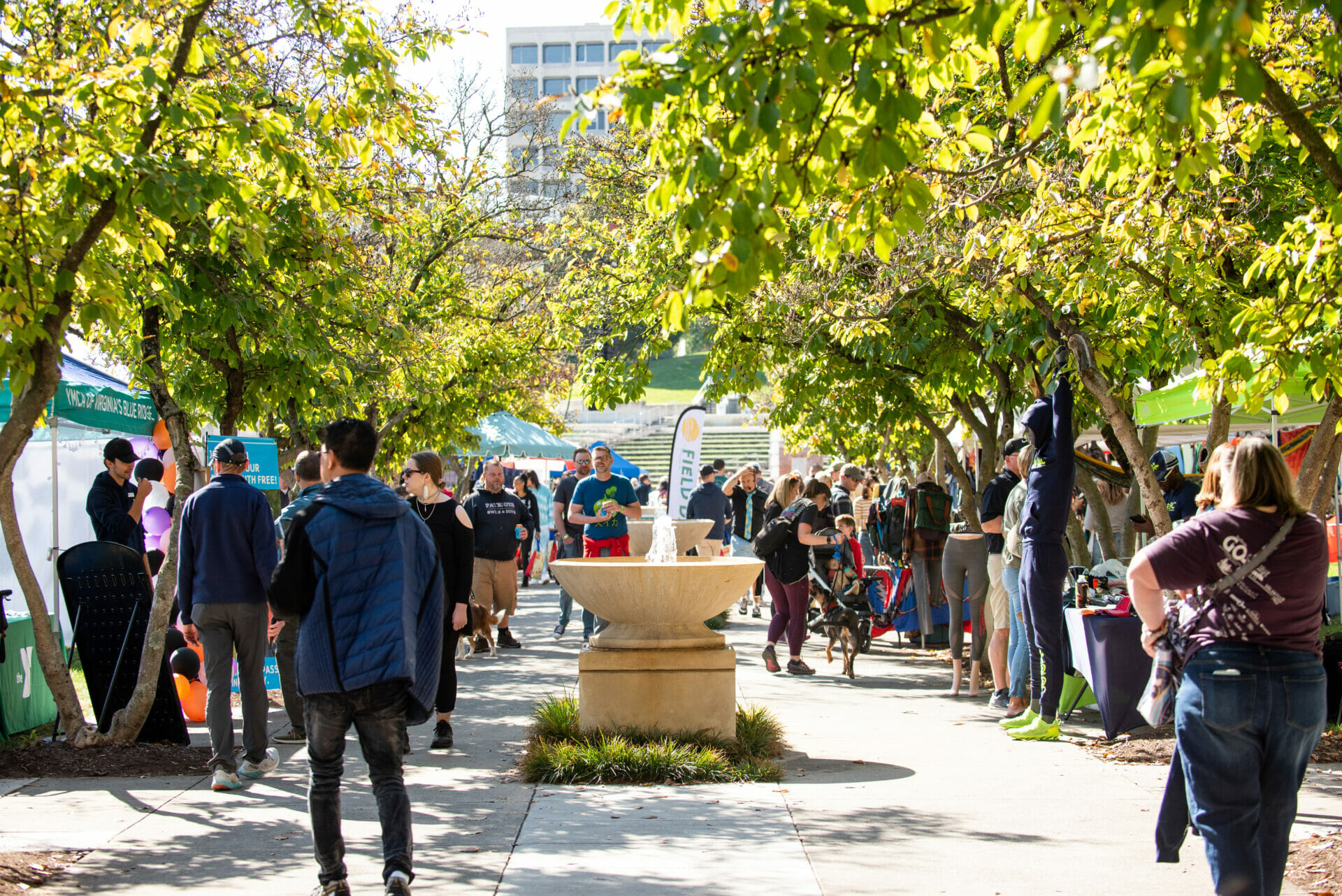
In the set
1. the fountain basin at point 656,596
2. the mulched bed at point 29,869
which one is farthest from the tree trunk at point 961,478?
the mulched bed at point 29,869

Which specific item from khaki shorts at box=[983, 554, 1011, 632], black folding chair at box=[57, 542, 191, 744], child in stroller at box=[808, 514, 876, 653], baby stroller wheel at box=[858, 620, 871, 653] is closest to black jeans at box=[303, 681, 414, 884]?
black folding chair at box=[57, 542, 191, 744]

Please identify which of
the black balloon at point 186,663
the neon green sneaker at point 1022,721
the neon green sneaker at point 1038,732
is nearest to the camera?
the black balloon at point 186,663

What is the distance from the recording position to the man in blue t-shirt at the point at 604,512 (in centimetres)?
1237

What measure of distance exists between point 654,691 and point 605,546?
5.47 meters

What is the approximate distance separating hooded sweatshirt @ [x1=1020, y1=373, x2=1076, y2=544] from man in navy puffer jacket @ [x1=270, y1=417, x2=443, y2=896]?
446cm

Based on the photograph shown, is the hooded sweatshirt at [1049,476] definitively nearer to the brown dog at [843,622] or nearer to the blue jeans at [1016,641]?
the blue jeans at [1016,641]

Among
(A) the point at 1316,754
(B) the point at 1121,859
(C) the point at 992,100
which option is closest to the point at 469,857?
(B) the point at 1121,859

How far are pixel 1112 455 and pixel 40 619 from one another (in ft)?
38.8

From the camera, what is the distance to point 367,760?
439cm

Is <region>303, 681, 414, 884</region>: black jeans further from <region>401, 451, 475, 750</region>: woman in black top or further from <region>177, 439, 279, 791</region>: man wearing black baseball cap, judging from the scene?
<region>401, 451, 475, 750</region>: woman in black top

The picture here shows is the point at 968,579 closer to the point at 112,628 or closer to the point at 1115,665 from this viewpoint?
the point at 1115,665

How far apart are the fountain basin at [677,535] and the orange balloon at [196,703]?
5444 mm

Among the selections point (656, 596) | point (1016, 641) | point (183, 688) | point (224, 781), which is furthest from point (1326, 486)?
point (183, 688)

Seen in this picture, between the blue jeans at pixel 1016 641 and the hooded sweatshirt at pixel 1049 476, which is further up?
the hooded sweatshirt at pixel 1049 476
